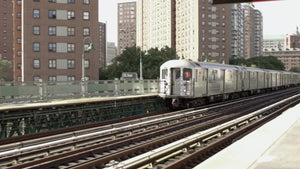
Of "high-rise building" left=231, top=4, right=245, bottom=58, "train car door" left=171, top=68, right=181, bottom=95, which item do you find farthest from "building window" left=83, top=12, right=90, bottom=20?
"high-rise building" left=231, top=4, right=245, bottom=58

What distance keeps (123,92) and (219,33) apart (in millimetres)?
83772

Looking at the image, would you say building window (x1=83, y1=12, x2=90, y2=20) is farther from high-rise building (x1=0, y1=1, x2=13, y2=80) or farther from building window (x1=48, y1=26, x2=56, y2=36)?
high-rise building (x1=0, y1=1, x2=13, y2=80)

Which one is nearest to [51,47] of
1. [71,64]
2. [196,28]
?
[71,64]

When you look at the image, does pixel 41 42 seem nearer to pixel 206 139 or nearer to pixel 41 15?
pixel 41 15

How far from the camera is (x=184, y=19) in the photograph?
106 metres

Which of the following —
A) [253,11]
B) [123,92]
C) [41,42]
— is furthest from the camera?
[253,11]

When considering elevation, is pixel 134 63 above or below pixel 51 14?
below

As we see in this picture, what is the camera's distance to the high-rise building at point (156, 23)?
376ft

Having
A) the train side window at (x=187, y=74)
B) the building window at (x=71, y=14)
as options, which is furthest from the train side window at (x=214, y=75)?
the building window at (x=71, y=14)

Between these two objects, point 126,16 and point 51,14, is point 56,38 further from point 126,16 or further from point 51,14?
point 126,16

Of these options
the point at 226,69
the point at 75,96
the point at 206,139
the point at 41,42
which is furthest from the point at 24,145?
the point at 41,42

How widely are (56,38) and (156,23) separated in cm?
7891

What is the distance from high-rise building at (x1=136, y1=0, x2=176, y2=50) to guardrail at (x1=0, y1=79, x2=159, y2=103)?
297 feet

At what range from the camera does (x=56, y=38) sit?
51.2m
